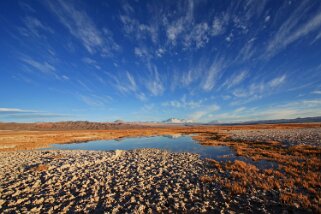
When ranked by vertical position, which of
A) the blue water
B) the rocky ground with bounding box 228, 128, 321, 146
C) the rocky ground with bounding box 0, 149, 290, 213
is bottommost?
the rocky ground with bounding box 0, 149, 290, 213

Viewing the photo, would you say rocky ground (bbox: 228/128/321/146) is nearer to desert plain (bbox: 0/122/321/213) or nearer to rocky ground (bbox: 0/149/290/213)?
desert plain (bbox: 0/122/321/213)

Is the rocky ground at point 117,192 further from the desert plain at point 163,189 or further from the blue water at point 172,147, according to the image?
the blue water at point 172,147

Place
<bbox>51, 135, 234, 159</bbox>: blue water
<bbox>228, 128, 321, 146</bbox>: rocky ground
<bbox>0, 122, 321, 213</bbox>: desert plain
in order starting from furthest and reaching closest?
<bbox>228, 128, 321, 146</bbox>: rocky ground < <bbox>51, 135, 234, 159</bbox>: blue water < <bbox>0, 122, 321, 213</bbox>: desert plain

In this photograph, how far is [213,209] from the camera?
8.47 metres

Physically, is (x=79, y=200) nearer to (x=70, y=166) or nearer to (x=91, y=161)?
(x=70, y=166)

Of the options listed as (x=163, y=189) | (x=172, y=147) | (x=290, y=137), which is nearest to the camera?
(x=163, y=189)

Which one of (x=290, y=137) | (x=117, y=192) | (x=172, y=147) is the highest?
(x=290, y=137)

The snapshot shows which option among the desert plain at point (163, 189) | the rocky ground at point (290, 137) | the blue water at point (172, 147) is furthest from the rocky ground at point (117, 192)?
the rocky ground at point (290, 137)

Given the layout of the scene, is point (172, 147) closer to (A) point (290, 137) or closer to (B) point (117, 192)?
(B) point (117, 192)

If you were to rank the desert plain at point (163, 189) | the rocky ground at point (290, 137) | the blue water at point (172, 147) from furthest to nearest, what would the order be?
1. the rocky ground at point (290, 137)
2. the blue water at point (172, 147)
3. the desert plain at point (163, 189)

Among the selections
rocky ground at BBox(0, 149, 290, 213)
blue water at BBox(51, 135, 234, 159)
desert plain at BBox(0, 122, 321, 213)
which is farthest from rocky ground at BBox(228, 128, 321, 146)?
rocky ground at BBox(0, 149, 290, 213)

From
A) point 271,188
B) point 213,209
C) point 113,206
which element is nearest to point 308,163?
point 271,188

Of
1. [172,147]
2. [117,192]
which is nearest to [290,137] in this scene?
[172,147]

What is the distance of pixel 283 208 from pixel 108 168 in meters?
13.6
